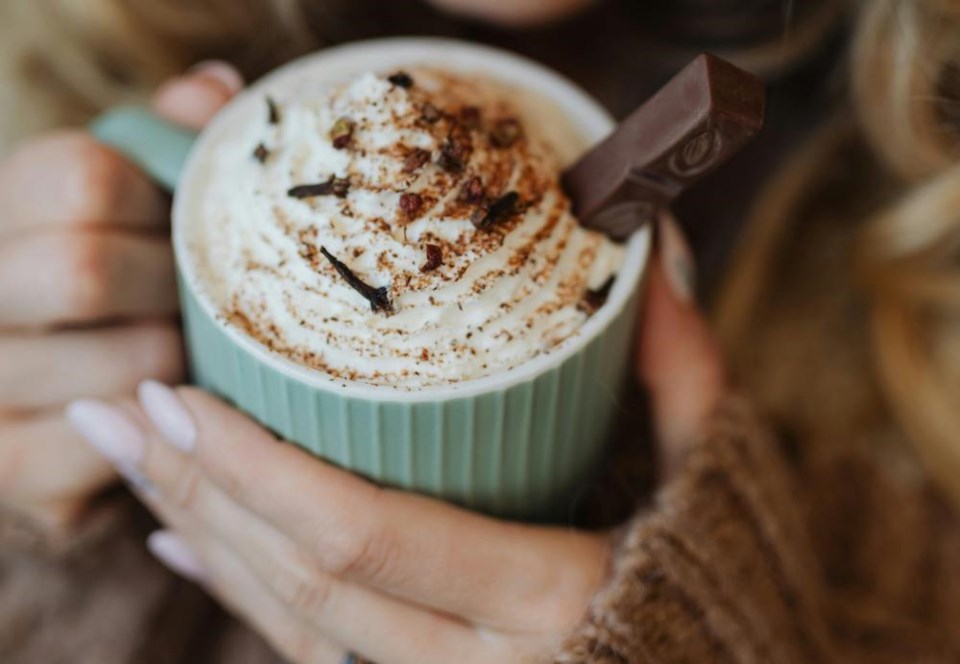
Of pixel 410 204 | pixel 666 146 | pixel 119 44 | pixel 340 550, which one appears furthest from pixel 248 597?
pixel 119 44

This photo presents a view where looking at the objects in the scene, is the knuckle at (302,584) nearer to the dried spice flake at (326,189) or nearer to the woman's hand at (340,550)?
the woman's hand at (340,550)

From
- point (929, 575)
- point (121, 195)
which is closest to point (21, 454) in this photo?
point (121, 195)

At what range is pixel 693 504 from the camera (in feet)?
2.53

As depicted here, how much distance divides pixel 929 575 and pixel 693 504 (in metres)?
0.45

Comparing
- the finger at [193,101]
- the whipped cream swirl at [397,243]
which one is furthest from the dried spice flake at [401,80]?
the finger at [193,101]

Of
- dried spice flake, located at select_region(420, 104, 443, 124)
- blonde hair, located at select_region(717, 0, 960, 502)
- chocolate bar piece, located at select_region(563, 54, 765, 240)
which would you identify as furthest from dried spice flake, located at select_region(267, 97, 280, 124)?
blonde hair, located at select_region(717, 0, 960, 502)

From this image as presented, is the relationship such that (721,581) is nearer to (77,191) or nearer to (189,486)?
(189,486)

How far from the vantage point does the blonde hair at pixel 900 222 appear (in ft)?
3.13

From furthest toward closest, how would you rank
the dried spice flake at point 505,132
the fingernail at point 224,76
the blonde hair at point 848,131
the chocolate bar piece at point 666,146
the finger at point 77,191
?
the blonde hair at point 848,131
the fingernail at point 224,76
the finger at point 77,191
the dried spice flake at point 505,132
the chocolate bar piece at point 666,146

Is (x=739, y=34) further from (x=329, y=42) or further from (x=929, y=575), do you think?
(x=929, y=575)

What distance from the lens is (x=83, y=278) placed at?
766mm

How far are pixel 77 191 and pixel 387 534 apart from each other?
0.39 meters

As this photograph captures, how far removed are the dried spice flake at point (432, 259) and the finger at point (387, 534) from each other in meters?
0.17

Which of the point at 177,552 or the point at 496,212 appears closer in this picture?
the point at 496,212
